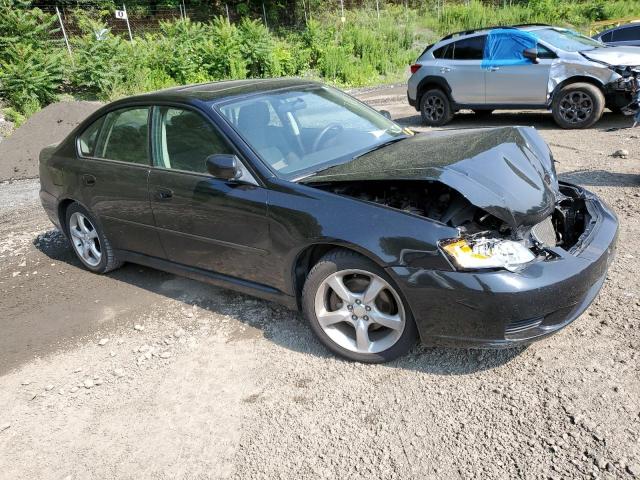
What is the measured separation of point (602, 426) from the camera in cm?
254

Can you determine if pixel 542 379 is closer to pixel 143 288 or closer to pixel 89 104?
pixel 143 288

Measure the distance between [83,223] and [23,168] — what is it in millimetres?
6533

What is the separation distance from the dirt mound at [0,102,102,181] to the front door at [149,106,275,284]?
7.49m

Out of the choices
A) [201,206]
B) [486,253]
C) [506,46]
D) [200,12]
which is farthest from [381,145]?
[200,12]

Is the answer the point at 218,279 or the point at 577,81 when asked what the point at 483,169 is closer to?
the point at 218,279

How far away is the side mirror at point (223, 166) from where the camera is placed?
338 cm

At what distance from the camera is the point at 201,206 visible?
3.73 metres

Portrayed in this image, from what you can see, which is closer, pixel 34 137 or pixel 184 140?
pixel 184 140

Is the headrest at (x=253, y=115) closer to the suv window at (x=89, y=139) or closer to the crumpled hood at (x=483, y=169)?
the crumpled hood at (x=483, y=169)

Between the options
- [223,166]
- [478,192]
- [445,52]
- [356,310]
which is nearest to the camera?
[478,192]

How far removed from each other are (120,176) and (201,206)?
1011 millimetres

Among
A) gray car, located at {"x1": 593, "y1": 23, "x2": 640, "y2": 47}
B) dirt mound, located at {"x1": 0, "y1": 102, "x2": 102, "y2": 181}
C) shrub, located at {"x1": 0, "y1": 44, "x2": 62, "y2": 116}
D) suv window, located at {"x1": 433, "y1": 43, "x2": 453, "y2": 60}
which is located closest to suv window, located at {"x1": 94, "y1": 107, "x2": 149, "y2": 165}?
dirt mound, located at {"x1": 0, "y1": 102, "x2": 102, "y2": 181}

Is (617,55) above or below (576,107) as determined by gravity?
above

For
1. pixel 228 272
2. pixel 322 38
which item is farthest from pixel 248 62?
pixel 228 272
